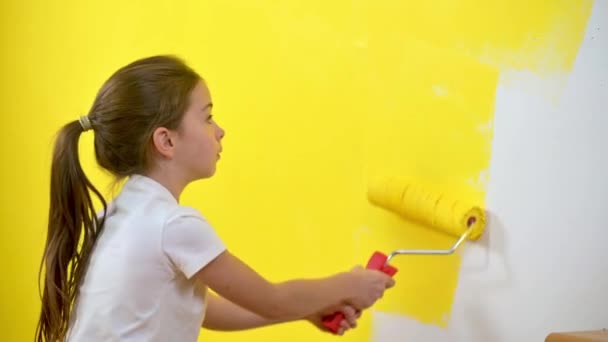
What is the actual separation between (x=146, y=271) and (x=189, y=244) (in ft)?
0.18

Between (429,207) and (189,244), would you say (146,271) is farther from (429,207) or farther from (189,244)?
(429,207)

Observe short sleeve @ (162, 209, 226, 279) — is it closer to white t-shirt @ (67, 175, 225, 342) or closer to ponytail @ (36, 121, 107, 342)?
white t-shirt @ (67, 175, 225, 342)

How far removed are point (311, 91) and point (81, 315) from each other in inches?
16.3

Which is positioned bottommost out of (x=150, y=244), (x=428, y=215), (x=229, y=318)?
(x=229, y=318)

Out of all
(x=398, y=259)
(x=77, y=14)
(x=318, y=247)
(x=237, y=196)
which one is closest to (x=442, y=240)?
(x=398, y=259)

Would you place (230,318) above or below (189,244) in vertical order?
below

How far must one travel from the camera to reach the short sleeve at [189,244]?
0.76m

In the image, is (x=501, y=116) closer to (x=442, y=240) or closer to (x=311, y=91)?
(x=442, y=240)

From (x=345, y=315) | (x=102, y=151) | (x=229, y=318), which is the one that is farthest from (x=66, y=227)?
(x=345, y=315)

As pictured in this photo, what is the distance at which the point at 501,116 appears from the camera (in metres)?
0.83

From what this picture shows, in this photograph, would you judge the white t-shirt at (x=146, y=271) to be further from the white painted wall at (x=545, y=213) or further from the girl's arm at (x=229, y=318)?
the white painted wall at (x=545, y=213)

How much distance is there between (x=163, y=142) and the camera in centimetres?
81

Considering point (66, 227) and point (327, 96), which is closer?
point (66, 227)

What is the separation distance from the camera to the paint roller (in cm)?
83
